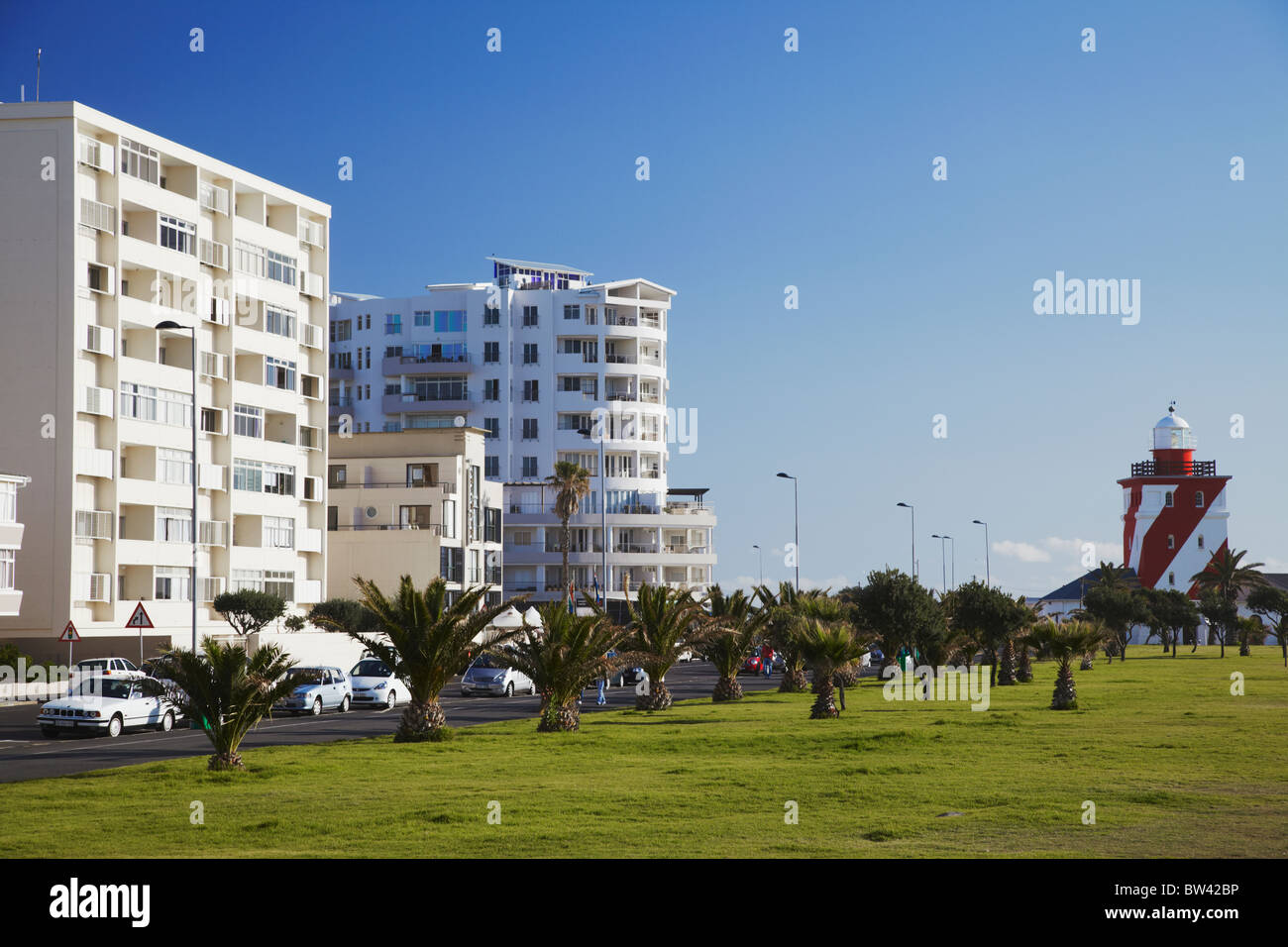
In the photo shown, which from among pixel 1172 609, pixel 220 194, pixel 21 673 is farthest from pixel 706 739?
pixel 1172 609

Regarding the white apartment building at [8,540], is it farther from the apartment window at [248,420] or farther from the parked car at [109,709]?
the apartment window at [248,420]

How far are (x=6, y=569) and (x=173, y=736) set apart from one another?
54.9 feet

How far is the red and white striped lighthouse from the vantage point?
11038cm

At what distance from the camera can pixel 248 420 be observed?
205 ft

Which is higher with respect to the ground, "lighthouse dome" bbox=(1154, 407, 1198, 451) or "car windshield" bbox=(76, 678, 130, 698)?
"lighthouse dome" bbox=(1154, 407, 1198, 451)

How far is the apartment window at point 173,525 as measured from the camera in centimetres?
5541

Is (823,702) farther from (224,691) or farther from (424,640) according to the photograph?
(224,691)

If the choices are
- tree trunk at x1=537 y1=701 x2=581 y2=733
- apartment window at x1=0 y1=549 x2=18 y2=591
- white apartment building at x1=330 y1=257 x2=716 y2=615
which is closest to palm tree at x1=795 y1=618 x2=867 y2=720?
tree trunk at x1=537 y1=701 x2=581 y2=733

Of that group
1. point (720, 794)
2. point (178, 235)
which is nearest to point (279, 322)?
point (178, 235)

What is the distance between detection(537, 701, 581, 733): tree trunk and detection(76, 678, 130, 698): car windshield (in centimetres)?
1112

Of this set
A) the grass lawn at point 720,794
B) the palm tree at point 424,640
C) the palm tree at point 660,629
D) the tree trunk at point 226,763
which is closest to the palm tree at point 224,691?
the tree trunk at point 226,763

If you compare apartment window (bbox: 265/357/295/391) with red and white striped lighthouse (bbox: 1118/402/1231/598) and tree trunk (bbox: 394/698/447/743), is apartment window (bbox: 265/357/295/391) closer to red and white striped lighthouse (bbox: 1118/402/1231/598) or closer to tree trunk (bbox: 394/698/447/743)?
tree trunk (bbox: 394/698/447/743)

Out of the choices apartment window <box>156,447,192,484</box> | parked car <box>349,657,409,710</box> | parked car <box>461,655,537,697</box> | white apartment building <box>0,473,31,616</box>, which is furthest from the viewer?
apartment window <box>156,447,192,484</box>

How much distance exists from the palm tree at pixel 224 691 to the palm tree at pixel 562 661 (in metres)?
8.22
